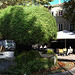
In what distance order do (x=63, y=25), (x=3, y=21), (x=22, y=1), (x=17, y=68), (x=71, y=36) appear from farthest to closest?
(x=63, y=25), (x=22, y=1), (x=71, y=36), (x=3, y=21), (x=17, y=68)

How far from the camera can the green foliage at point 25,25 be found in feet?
26.3

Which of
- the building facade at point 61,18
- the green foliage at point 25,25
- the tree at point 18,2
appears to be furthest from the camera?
the building facade at point 61,18

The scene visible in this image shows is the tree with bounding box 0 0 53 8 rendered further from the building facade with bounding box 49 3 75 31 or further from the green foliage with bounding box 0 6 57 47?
the green foliage with bounding box 0 6 57 47

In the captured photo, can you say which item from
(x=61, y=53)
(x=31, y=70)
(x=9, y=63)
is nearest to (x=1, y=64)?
(x=9, y=63)

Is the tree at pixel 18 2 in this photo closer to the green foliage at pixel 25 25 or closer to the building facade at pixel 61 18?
the building facade at pixel 61 18

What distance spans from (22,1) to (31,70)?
12.6 metres

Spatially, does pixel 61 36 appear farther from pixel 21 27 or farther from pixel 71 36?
pixel 21 27

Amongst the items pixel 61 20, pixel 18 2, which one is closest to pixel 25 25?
pixel 18 2

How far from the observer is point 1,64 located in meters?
8.09

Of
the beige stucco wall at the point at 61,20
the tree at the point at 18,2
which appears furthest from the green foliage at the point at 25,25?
the beige stucco wall at the point at 61,20

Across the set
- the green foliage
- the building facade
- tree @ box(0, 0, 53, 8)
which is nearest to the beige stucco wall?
the building facade

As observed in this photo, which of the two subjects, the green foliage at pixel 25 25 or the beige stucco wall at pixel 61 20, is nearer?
the green foliage at pixel 25 25

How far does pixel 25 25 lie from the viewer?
8.02m

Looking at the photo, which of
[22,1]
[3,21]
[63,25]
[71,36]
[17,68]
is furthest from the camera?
[63,25]
